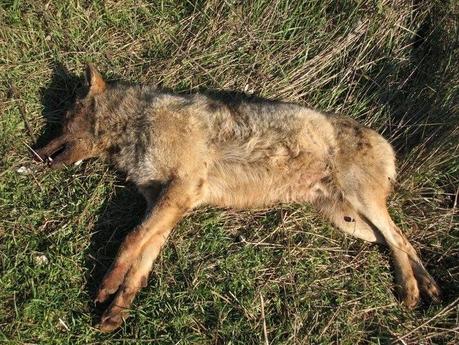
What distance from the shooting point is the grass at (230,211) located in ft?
14.2

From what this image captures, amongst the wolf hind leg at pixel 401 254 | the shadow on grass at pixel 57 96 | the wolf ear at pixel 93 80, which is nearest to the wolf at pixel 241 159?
the wolf hind leg at pixel 401 254

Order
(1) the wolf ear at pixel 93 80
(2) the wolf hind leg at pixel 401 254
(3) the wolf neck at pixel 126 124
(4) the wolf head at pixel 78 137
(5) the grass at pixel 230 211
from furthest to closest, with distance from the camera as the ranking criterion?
1. (1) the wolf ear at pixel 93 80
2. (4) the wolf head at pixel 78 137
3. (3) the wolf neck at pixel 126 124
4. (2) the wolf hind leg at pixel 401 254
5. (5) the grass at pixel 230 211

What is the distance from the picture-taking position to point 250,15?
20.3 ft

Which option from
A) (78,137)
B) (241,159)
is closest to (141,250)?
(241,159)

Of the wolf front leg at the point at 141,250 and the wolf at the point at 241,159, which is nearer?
the wolf front leg at the point at 141,250

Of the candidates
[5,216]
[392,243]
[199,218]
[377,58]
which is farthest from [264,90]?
[5,216]

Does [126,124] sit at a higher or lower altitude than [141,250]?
higher

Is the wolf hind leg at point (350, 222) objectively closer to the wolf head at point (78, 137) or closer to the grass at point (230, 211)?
the grass at point (230, 211)

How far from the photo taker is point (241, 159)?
4.91m

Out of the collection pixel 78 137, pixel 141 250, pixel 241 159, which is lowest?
pixel 141 250

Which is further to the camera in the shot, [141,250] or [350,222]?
[350,222]

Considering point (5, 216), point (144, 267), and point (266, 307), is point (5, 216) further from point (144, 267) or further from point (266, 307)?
point (266, 307)

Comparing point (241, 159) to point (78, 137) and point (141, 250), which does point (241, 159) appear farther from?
point (78, 137)

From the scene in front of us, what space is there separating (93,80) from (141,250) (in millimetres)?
2061
